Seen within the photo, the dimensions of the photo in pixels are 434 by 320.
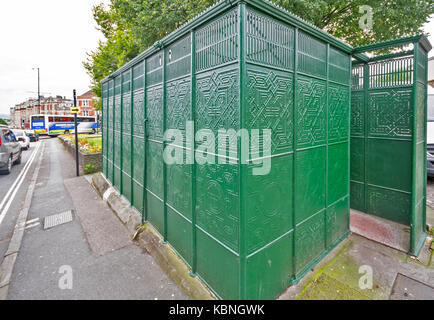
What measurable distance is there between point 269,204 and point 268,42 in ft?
6.50

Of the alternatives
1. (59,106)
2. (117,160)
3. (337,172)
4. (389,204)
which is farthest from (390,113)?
(59,106)

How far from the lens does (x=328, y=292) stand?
3379 mm

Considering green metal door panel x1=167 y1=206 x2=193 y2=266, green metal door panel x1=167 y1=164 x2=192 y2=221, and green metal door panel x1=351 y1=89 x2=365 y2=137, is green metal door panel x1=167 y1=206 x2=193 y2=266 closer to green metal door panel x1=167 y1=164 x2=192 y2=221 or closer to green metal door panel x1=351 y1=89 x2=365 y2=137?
green metal door panel x1=167 y1=164 x2=192 y2=221

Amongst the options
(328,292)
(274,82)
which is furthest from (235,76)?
(328,292)

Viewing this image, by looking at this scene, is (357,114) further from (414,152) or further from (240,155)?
(240,155)

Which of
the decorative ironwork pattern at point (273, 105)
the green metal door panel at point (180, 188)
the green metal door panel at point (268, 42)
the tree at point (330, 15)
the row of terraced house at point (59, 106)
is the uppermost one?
the row of terraced house at point (59, 106)

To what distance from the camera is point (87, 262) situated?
4.26 meters

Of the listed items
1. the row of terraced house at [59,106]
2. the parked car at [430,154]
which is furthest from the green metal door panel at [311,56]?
the row of terraced house at [59,106]

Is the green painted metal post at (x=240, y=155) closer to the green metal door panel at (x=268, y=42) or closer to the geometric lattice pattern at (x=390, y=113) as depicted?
the green metal door panel at (x=268, y=42)

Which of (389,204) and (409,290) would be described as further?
(389,204)

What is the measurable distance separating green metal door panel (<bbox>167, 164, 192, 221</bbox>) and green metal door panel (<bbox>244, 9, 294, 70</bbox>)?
5.82ft

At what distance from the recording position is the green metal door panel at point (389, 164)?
4.64 meters

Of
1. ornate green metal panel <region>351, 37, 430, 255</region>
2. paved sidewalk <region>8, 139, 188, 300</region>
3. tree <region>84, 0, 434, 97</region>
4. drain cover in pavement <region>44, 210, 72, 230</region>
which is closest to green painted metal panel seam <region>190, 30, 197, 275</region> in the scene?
paved sidewalk <region>8, 139, 188, 300</region>

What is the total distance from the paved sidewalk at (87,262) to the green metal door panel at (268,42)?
334 centimetres
